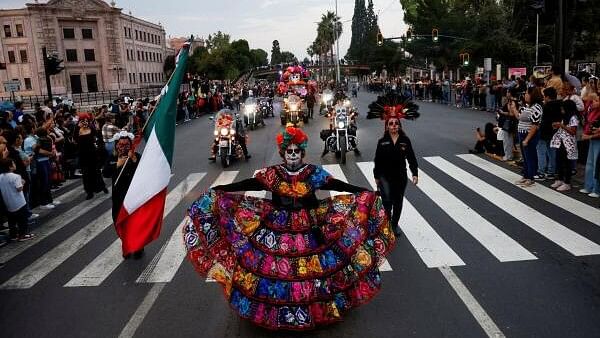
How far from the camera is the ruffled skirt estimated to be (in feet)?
15.0

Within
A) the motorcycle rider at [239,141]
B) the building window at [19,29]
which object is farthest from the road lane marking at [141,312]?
the building window at [19,29]

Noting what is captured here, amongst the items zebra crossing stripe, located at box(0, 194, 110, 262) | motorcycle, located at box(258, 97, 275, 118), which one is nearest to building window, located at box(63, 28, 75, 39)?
motorcycle, located at box(258, 97, 275, 118)

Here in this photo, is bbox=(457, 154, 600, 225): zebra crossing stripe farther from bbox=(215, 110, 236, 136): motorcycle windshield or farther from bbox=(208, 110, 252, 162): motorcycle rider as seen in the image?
bbox=(215, 110, 236, 136): motorcycle windshield

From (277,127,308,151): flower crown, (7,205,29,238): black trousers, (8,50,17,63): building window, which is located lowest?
(7,205,29,238): black trousers

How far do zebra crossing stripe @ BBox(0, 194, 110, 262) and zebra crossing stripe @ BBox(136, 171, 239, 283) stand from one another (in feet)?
7.95

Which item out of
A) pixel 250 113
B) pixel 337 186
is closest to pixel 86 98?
pixel 250 113

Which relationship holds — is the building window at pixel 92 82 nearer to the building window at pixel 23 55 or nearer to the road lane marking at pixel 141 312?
the building window at pixel 23 55

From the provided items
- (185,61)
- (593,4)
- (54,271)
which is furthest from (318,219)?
(593,4)

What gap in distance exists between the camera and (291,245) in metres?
4.65

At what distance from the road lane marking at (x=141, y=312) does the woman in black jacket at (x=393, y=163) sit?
337cm

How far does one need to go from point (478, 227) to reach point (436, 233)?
75cm

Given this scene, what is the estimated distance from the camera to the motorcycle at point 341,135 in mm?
13859

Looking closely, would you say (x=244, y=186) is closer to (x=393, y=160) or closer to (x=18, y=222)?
(x=393, y=160)

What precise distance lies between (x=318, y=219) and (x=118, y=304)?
261 centimetres
